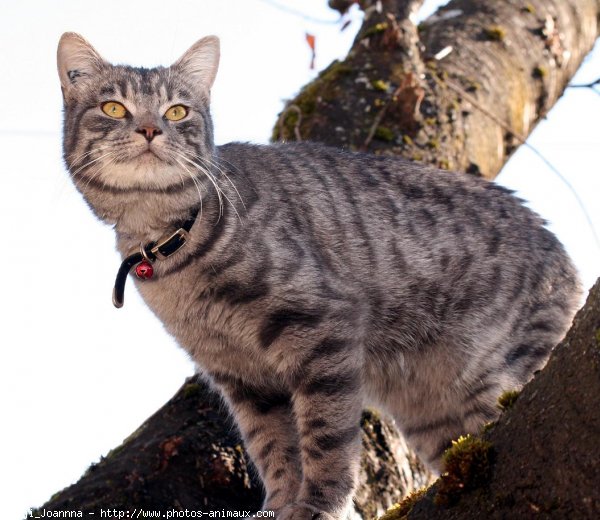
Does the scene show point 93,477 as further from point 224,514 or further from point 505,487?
point 505,487

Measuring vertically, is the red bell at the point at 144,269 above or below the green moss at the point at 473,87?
below

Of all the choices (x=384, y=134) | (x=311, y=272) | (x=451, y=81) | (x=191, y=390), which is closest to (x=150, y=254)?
(x=311, y=272)

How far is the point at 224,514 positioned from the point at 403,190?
79.7 inches

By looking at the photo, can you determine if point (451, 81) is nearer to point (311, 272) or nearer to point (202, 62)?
point (202, 62)

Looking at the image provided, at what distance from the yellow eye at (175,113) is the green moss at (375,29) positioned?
2496mm

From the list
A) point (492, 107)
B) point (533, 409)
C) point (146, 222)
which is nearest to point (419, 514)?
point (533, 409)

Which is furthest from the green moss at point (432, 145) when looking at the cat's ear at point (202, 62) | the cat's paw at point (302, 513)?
the cat's paw at point (302, 513)

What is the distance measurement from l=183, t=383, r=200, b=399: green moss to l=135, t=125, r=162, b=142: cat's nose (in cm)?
149

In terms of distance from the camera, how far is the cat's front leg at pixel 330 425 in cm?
396

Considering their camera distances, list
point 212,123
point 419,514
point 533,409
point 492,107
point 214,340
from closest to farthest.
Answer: point 533,409 < point 419,514 < point 214,340 < point 212,123 < point 492,107

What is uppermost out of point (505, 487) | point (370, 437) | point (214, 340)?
point (505, 487)

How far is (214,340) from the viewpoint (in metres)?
4.20

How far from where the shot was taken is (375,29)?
6402 mm

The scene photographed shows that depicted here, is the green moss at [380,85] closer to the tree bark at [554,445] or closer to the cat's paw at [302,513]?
the cat's paw at [302,513]
